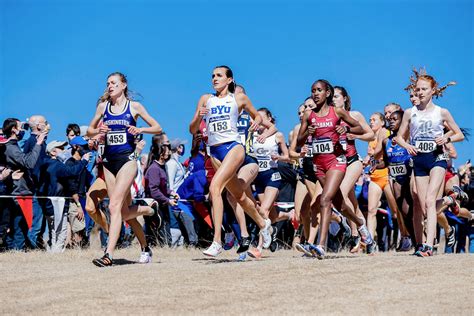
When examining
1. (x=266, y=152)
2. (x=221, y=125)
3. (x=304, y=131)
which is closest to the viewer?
(x=221, y=125)

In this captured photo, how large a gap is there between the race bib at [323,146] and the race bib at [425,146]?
→ 1.38 m

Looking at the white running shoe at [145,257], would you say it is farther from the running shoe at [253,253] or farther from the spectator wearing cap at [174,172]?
the spectator wearing cap at [174,172]

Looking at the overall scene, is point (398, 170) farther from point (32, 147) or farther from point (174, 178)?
point (32, 147)

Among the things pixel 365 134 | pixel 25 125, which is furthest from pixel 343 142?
pixel 25 125

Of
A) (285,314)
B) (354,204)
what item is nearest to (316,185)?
(354,204)

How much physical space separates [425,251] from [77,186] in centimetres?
646

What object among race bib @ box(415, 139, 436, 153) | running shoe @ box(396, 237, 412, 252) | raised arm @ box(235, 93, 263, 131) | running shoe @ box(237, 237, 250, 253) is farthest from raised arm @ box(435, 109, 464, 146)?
running shoe @ box(396, 237, 412, 252)

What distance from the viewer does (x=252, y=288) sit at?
364 inches

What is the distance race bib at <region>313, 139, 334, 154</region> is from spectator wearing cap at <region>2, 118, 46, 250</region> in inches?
207

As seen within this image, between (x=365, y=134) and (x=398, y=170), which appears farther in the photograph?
(x=398, y=170)

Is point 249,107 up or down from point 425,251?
up

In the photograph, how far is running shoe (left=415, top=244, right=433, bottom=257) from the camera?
12328mm

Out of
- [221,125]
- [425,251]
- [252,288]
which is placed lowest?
[252,288]

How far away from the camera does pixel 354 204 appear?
1455 centimetres
